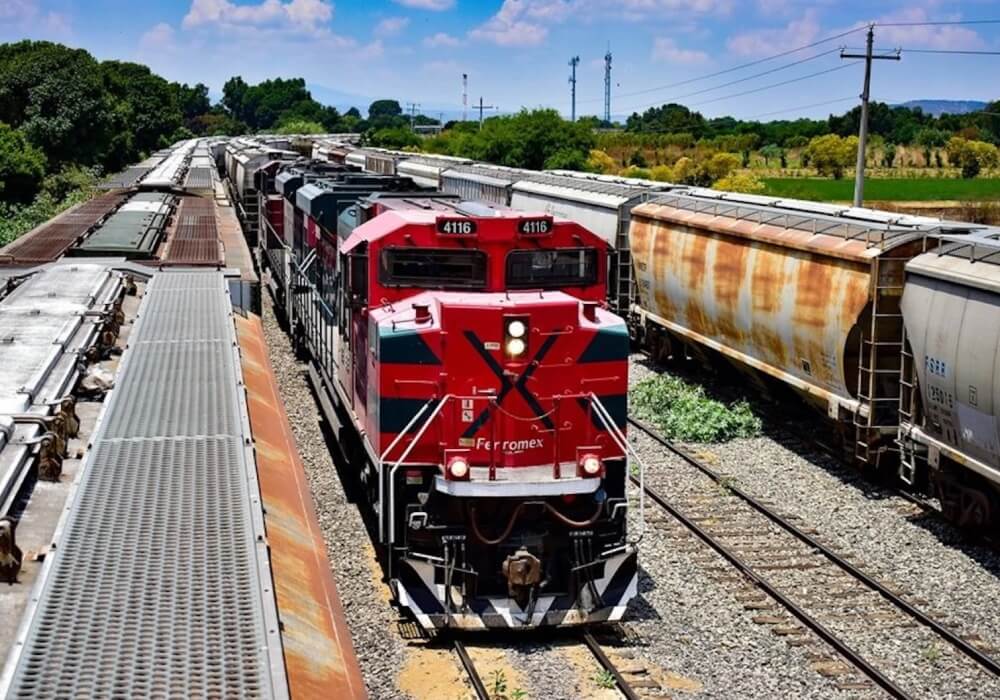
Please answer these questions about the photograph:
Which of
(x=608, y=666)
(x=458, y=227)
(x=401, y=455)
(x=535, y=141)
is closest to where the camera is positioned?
(x=608, y=666)

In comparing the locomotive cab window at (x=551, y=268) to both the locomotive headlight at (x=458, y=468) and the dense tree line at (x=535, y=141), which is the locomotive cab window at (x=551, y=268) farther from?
the dense tree line at (x=535, y=141)

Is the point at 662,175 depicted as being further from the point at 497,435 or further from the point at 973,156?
the point at 497,435

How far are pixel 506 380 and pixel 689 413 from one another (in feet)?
34.3

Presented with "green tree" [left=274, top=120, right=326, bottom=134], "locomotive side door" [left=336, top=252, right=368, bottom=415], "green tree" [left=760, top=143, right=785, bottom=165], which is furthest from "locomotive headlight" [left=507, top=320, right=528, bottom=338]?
"green tree" [left=274, top=120, right=326, bottom=134]

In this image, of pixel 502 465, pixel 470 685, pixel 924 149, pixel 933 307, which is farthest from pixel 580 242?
pixel 924 149

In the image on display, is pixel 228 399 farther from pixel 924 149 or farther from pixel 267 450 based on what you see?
pixel 924 149

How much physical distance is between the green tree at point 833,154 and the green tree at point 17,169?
52102 millimetres

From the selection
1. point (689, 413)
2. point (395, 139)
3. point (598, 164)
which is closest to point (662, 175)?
point (598, 164)

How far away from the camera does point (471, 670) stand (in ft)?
33.1

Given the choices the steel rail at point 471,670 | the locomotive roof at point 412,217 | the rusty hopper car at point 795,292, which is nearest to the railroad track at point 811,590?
the rusty hopper car at point 795,292

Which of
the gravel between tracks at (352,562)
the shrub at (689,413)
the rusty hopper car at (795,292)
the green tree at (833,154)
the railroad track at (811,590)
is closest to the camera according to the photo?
the gravel between tracks at (352,562)

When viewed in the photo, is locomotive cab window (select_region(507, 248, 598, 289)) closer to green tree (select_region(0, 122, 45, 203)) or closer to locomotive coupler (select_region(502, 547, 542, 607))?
locomotive coupler (select_region(502, 547, 542, 607))

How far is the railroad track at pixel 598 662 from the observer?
9.75m

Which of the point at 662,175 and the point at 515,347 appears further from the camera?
the point at 662,175
